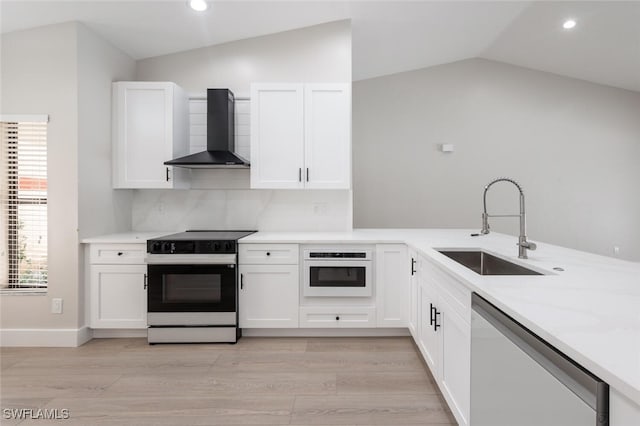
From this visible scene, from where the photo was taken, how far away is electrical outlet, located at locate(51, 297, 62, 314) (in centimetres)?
304

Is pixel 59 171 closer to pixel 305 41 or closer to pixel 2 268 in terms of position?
pixel 2 268

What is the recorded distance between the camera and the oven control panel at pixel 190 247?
3.06 metres

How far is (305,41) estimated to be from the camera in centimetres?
370

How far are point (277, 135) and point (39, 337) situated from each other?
267 centimetres

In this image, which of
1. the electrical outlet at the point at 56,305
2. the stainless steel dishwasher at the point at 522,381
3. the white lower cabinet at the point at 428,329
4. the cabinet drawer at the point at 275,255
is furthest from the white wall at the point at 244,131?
the stainless steel dishwasher at the point at 522,381

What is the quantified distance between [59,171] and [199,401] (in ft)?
7.28

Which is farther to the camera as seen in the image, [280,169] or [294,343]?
[280,169]

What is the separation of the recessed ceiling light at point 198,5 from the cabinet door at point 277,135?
0.74 m

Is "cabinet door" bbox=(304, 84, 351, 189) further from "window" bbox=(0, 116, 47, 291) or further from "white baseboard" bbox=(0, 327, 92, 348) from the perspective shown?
"white baseboard" bbox=(0, 327, 92, 348)

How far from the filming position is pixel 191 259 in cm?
307

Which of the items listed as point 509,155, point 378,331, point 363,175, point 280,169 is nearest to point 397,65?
point 363,175

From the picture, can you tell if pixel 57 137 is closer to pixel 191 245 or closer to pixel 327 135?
pixel 191 245

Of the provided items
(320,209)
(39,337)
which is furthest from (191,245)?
(39,337)

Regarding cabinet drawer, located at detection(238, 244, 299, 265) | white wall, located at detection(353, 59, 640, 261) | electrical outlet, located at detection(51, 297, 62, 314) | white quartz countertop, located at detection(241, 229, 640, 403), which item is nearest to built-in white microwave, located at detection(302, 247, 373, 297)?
cabinet drawer, located at detection(238, 244, 299, 265)
